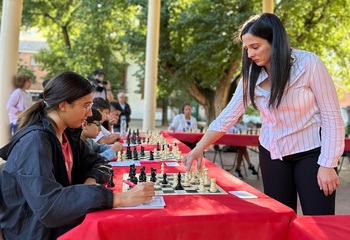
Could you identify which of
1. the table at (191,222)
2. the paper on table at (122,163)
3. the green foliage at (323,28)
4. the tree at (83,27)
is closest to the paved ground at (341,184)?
the paper on table at (122,163)

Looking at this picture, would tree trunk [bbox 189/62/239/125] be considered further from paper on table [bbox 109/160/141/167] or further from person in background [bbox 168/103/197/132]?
paper on table [bbox 109/160/141/167]

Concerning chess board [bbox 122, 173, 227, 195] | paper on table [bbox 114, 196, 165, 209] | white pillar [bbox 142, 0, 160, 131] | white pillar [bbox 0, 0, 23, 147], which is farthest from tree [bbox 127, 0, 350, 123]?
paper on table [bbox 114, 196, 165, 209]

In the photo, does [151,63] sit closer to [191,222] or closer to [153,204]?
[153,204]

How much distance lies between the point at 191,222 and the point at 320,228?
482 millimetres

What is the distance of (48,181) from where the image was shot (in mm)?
1496

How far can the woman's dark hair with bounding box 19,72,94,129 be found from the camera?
1728 millimetres

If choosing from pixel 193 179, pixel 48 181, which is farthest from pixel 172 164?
pixel 48 181

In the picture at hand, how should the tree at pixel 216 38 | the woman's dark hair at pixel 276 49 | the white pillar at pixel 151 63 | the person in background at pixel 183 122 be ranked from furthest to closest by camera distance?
1. the tree at pixel 216 38
2. the white pillar at pixel 151 63
3. the person in background at pixel 183 122
4. the woman's dark hair at pixel 276 49

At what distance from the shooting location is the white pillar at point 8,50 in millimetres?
6691

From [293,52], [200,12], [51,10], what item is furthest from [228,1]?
[293,52]

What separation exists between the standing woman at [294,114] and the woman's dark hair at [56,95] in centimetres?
88

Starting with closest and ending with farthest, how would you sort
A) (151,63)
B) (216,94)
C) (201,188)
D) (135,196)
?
1. (135,196)
2. (201,188)
3. (151,63)
4. (216,94)

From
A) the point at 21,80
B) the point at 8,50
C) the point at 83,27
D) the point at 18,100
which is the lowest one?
the point at 18,100

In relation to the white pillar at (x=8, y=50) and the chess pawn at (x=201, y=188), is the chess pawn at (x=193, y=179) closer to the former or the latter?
the chess pawn at (x=201, y=188)
